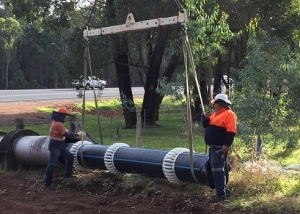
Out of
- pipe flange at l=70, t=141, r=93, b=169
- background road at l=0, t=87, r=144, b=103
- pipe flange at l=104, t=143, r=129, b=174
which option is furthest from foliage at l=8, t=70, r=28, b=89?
pipe flange at l=104, t=143, r=129, b=174

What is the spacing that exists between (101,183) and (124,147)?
33.1 inches

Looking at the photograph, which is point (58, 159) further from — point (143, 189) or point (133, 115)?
point (133, 115)

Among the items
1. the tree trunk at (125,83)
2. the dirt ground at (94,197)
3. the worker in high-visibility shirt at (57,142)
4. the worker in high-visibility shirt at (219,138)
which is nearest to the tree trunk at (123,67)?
the tree trunk at (125,83)

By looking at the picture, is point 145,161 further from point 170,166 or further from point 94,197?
point 94,197

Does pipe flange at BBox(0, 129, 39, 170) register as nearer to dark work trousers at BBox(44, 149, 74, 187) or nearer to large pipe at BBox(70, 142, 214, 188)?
large pipe at BBox(70, 142, 214, 188)

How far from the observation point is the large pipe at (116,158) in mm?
8648

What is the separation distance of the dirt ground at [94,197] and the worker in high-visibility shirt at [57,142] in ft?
1.14

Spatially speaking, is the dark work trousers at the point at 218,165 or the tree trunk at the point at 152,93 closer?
the dark work trousers at the point at 218,165

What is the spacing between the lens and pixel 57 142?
401 inches

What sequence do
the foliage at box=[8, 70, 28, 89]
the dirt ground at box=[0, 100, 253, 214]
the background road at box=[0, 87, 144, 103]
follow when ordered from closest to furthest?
1. the dirt ground at box=[0, 100, 253, 214]
2. the background road at box=[0, 87, 144, 103]
3. the foliage at box=[8, 70, 28, 89]

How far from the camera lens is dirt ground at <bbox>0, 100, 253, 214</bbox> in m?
8.32

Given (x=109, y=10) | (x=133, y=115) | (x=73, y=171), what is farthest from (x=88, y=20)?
(x=73, y=171)

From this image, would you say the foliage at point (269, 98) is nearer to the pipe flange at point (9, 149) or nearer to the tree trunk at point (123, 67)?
the pipe flange at point (9, 149)

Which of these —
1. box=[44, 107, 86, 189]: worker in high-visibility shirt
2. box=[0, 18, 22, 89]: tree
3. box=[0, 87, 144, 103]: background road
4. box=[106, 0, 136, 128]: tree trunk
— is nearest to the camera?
box=[44, 107, 86, 189]: worker in high-visibility shirt
